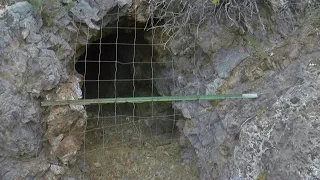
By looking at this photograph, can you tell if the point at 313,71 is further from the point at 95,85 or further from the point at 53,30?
the point at 95,85

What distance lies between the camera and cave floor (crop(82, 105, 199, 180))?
311cm

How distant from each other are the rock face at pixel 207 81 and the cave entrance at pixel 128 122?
35cm

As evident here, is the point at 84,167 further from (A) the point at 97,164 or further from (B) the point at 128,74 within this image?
(B) the point at 128,74

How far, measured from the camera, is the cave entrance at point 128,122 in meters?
3.17

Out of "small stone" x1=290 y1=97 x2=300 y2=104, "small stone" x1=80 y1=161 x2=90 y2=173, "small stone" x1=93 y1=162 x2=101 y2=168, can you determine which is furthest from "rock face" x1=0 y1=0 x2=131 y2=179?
"small stone" x1=290 y1=97 x2=300 y2=104

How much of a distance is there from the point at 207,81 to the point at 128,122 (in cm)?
110

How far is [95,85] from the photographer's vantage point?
4074 mm

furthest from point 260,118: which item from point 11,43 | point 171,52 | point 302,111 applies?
point 11,43

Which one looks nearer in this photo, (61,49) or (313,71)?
(313,71)

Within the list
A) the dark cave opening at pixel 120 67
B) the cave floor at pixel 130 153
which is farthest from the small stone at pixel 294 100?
the dark cave opening at pixel 120 67

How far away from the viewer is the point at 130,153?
3301 millimetres

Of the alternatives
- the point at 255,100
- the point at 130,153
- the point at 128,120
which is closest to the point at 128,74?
the point at 128,120

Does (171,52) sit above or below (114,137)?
above

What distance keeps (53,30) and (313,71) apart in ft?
6.26
